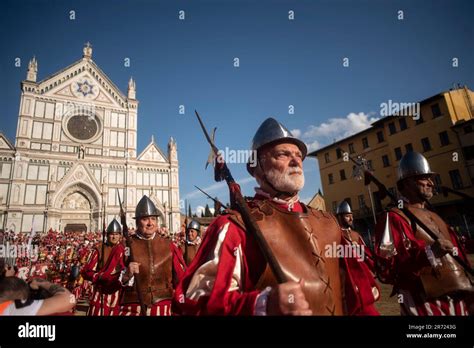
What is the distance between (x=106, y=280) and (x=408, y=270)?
4517 millimetres

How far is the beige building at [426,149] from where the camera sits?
64.1 ft

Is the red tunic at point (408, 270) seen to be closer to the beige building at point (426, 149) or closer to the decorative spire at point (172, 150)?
the beige building at point (426, 149)

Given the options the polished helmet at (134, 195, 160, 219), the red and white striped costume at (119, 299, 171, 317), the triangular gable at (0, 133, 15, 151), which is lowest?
the red and white striped costume at (119, 299, 171, 317)

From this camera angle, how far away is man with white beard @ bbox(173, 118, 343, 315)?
1429mm

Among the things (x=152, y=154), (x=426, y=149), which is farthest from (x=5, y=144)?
(x=426, y=149)

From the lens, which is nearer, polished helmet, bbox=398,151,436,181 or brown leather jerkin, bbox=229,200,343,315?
brown leather jerkin, bbox=229,200,343,315

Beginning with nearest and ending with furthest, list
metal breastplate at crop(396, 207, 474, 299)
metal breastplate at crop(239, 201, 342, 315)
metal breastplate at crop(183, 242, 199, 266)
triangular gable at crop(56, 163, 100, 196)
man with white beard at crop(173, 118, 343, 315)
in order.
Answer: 1. man with white beard at crop(173, 118, 343, 315)
2. metal breastplate at crop(239, 201, 342, 315)
3. metal breastplate at crop(396, 207, 474, 299)
4. metal breastplate at crop(183, 242, 199, 266)
5. triangular gable at crop(56, 163, 100, 196)

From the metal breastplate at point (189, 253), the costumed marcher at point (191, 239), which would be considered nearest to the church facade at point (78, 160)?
the costumed marcher at point (191, 239)

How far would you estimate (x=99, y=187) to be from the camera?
29531mm

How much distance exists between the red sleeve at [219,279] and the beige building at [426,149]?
56.3 feet

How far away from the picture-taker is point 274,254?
174 cm

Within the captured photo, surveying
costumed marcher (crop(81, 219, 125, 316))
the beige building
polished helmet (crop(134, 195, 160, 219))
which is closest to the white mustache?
polished helmet (crop(134, 195, 160, 219))

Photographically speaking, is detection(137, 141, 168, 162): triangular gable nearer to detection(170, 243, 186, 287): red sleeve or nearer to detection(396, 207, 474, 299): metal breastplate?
detection(170, 243, 186, 287): red sleeve

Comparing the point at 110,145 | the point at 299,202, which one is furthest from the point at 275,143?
the point at 110,145
